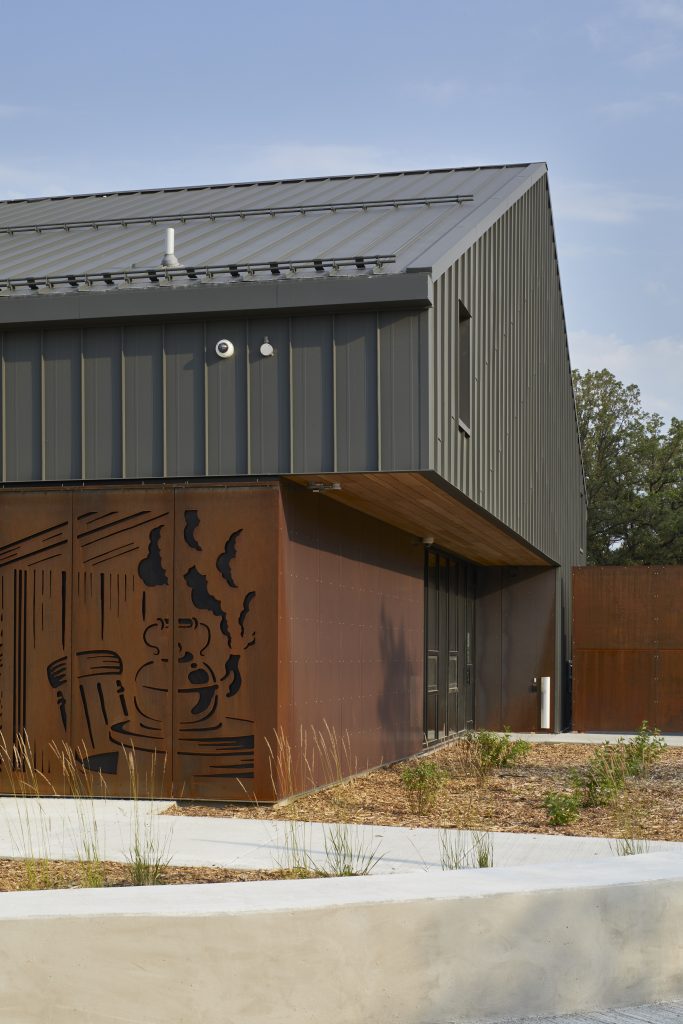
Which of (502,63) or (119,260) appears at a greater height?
(502,63)

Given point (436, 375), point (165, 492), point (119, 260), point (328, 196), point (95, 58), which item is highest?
point (95, 58)

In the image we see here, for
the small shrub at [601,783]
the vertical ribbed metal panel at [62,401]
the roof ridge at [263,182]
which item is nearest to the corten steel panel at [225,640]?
the vertical ribbed metal panel at [62,401]

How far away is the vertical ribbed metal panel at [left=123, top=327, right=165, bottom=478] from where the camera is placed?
12125 millimetres

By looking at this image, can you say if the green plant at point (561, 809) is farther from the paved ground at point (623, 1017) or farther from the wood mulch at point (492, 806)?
the paved ground at point (623, 1017)

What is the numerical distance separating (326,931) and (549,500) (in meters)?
17.9

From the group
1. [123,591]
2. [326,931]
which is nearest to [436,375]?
[123,591]

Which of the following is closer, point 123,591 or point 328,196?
point 123,591

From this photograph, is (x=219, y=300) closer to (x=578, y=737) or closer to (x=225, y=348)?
(x=225, y=348)

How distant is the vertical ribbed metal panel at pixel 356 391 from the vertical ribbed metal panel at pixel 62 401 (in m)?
2.59

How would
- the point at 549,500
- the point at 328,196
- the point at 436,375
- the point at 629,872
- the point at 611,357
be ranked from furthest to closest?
1. the point at 611,357
2. the point at 549,500
3. the point at 328,196
4. the point at 436,375
5. the point at 629,872

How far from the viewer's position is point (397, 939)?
577 cm

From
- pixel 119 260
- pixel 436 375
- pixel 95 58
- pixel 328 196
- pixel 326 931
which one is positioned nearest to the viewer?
pixel 326 931

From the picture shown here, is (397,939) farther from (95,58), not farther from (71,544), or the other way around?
(95,58)

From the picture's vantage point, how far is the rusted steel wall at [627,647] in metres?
23.2
